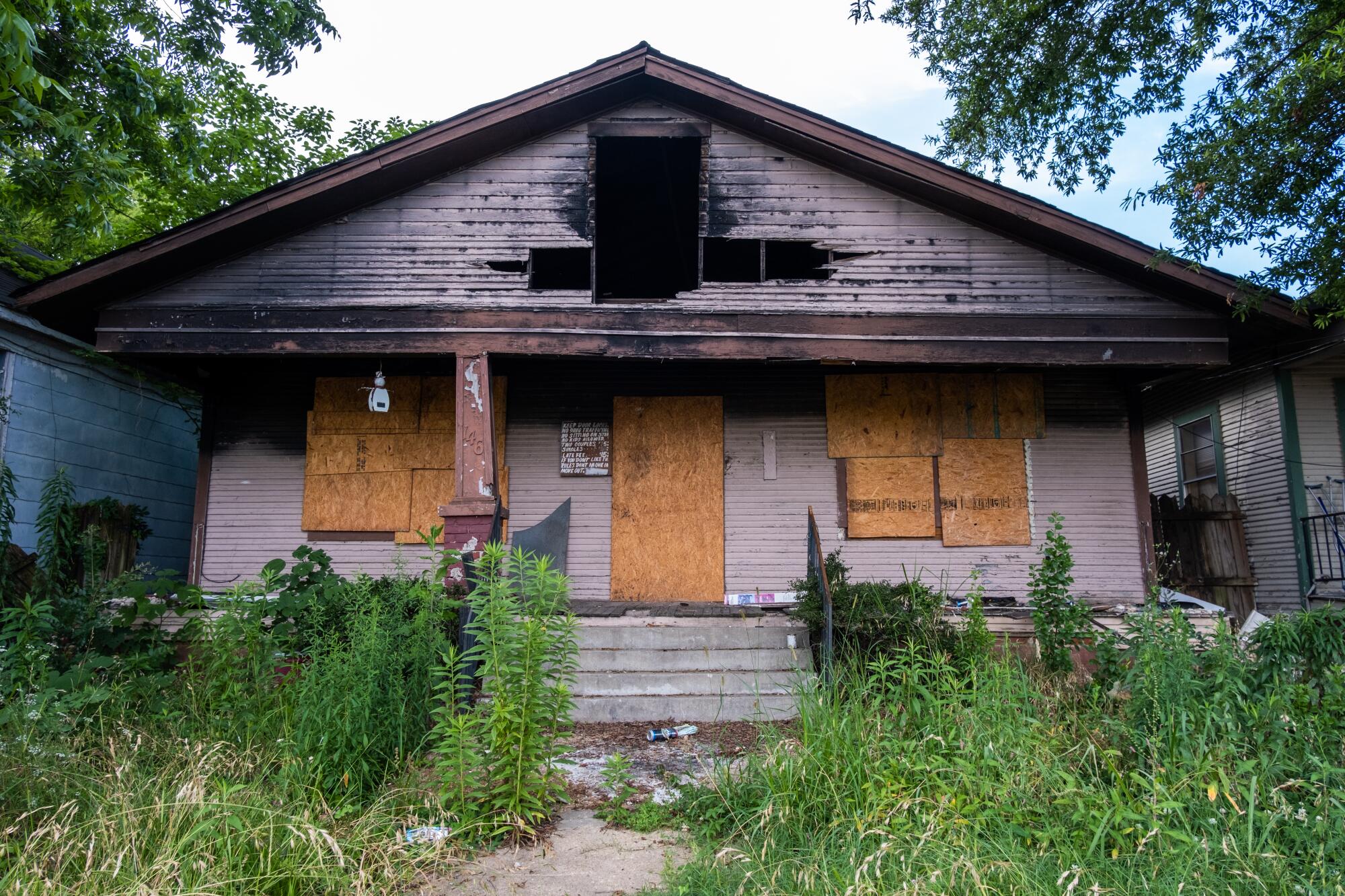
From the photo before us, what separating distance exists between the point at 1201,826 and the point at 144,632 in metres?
7.10

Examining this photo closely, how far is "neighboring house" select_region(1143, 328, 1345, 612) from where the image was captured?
33.6 ft

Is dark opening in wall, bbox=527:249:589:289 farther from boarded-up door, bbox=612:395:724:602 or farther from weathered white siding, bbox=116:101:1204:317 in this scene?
boarded-up door, bbox=612:395:724:602

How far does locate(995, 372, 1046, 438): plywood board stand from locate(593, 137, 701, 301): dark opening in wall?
4200mm

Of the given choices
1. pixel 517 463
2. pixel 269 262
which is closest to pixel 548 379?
pixel 517 463

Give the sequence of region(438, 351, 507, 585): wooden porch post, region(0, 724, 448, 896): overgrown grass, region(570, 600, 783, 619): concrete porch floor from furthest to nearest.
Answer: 1. region(570, 600, 783, 619): concrete porch floor
2. region(438, 351, 507, 585): wooden porch post
3. region(0, 724, 448, 896): overgrown grass

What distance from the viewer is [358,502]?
9.90 meters

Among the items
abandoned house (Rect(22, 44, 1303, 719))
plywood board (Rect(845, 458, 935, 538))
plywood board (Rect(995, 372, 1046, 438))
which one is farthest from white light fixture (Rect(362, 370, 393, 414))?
plywood board (Rect(995, 372, 1046, 438))

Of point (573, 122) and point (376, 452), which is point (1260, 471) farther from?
point (376, 452)

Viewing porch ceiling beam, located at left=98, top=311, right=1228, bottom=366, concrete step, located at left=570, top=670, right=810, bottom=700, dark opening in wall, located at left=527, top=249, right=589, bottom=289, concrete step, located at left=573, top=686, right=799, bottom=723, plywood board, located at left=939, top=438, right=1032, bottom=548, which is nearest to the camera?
concrete step, located at left=573, top=686, right=799, bottom=723

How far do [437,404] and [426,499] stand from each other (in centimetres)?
112

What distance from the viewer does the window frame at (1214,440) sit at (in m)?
12.5

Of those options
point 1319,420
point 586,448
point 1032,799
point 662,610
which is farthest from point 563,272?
point 1032,799

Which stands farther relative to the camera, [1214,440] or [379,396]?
[1214,440]

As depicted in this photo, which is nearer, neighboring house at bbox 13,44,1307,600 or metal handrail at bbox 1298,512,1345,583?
neighboring house at bbox 13,44,1307,600
